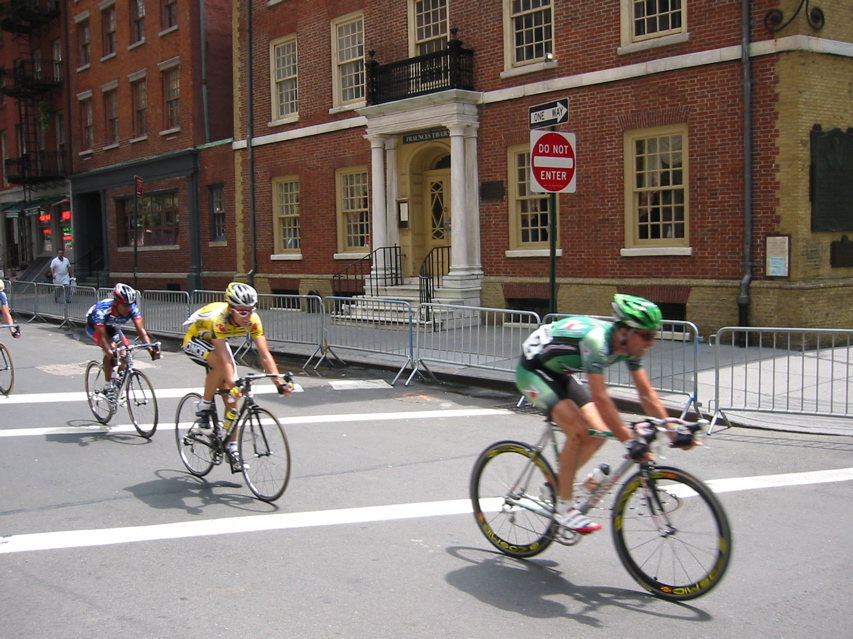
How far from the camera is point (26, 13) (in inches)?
1332

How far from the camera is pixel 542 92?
55.7ft

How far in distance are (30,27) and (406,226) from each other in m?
24.0

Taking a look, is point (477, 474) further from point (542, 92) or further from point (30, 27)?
point (30, 27)

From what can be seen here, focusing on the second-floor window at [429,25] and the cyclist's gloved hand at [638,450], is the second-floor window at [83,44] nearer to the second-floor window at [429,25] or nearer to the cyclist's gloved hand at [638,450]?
the second-floor window at [429,25]

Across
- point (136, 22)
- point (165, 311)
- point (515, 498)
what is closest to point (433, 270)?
point (165, 311)

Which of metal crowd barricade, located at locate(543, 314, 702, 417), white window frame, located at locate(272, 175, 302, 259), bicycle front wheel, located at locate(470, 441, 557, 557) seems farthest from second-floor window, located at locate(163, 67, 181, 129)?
bicycle front wheel, located at locate(470, 441, 557, 557)

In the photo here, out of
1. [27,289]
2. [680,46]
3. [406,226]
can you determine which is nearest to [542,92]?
[680,46]

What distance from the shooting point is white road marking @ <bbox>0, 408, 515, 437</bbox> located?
9273 mm

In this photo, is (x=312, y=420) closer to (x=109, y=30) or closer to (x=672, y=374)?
(x=672, y=374)

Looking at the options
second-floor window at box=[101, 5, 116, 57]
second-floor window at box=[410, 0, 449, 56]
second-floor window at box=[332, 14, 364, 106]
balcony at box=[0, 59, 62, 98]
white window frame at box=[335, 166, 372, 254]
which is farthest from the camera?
balcony at box=[0, 59, 62, 98]

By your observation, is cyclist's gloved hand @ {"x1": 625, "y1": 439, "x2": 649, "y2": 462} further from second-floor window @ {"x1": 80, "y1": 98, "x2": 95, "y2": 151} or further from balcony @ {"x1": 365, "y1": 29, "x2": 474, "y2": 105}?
second-floor window @ {"x1": 80, "y1": 98, "x2": 95, "y2": 151}

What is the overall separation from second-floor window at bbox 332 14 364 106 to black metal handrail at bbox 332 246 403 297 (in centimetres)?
412

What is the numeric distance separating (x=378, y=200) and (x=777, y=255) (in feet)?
31.9

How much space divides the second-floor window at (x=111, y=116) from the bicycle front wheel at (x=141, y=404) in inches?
990
